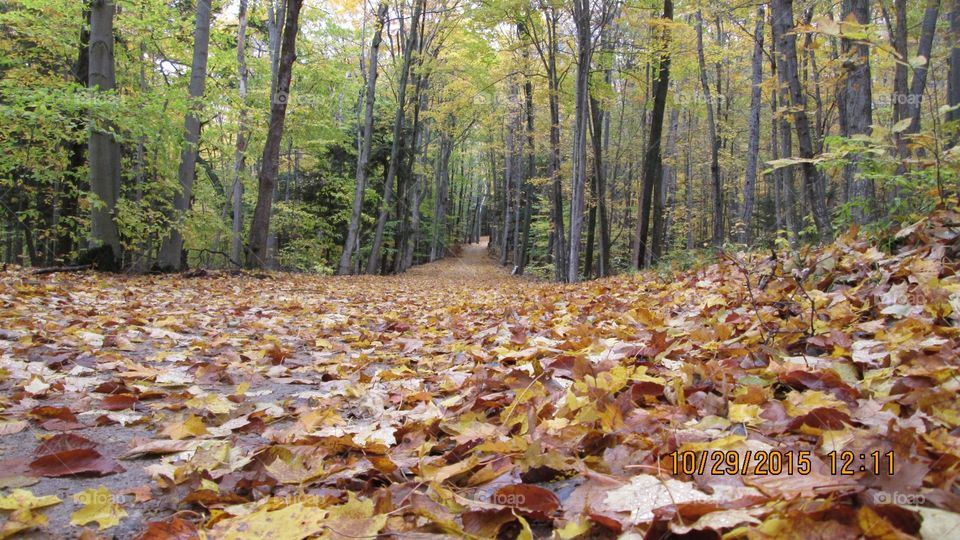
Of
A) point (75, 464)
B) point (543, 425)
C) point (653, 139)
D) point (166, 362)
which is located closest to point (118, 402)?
point (75, 464)

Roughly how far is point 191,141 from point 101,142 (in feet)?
6.25

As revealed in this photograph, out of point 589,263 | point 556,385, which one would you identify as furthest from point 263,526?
point 589,263

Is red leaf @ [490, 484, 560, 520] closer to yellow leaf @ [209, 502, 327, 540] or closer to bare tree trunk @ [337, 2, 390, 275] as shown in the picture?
yellow leaf @ [209, 502, 327, 540]

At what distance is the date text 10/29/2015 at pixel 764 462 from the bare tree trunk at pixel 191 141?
9.71 meters

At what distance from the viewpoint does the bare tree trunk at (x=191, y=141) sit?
31.0 ft

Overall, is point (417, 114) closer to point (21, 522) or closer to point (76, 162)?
point (76, 162)

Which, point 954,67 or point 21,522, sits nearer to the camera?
point 21,522

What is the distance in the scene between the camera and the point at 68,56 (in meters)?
12.1

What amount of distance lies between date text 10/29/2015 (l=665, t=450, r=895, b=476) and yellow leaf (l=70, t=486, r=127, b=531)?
4.30 feet

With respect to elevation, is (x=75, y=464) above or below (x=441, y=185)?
below

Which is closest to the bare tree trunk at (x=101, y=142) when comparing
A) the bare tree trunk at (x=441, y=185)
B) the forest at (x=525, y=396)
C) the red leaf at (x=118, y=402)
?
the forest at (x=525, y=396)

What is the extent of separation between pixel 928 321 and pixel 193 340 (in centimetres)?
412

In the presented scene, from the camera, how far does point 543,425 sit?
161 cm

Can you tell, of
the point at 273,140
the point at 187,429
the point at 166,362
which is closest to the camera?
the point at 187,429
